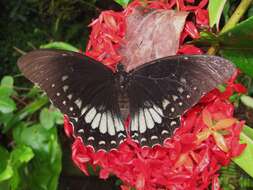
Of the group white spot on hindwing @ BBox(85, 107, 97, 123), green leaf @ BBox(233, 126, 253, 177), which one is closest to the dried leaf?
white spot on hindwing @ BBox(85, 107, 97, 123)

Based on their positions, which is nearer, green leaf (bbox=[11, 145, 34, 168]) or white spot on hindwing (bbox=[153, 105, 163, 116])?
white spot on hindwing (bbox=[153, 105, 163, 116])

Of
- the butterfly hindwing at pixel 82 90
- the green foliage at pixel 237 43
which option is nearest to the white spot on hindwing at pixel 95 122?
the butterfly hindwing at pixel 82 90

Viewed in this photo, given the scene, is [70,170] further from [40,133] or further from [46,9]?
[46,9]

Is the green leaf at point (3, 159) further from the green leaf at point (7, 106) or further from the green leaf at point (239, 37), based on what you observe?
the green leaf at point (239, 37)

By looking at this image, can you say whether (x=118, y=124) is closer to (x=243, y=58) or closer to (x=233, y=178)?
(x=243, y=58)

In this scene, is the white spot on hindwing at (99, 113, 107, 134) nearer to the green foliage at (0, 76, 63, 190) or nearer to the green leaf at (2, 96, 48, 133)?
the green foliage at (0, 76, 63, 190)
